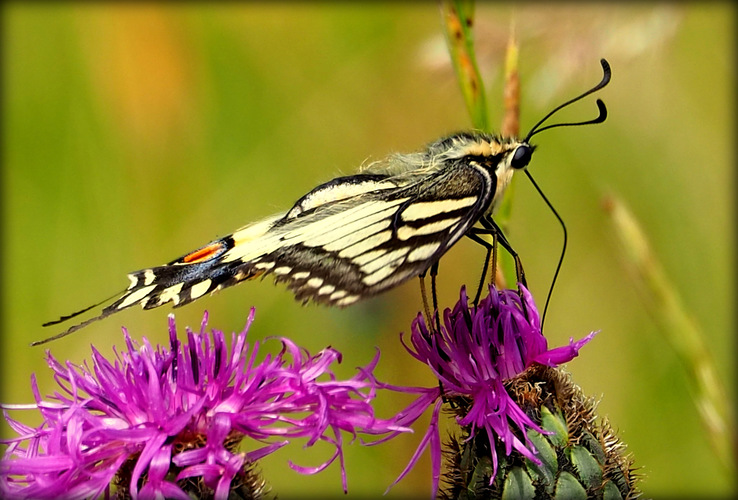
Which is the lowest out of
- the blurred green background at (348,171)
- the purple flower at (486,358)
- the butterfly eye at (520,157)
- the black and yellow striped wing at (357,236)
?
the purple flower at (486,358)

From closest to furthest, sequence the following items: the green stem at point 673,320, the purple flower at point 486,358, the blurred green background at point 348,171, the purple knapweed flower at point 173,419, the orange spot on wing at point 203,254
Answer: the purple knapweed flower at point 173,419 → the purple flower at point 486,358 → the orange spot on wing at point 203,254 → the green stem at point 673,320 → the blurred green background at point 348,171

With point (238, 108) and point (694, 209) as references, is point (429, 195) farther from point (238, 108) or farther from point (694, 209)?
point (238, 108)

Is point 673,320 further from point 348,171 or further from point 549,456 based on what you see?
point 348,171

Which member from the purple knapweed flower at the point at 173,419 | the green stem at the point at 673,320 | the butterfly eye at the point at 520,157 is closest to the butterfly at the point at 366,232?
the butterfly eye at the point at 520,157

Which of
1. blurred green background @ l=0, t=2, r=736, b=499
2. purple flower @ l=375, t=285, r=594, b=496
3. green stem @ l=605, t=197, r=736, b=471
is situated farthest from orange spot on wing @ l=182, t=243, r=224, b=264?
blurred green background @ l=0, t=2, r=736, b=499

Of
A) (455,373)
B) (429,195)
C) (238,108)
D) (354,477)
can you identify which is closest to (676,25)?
(429,195)

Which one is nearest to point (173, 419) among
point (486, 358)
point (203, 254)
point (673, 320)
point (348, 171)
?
point (203, 254)

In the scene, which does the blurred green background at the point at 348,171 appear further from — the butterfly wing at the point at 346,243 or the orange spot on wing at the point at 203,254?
the orange spot on wing at the point at 203,254
